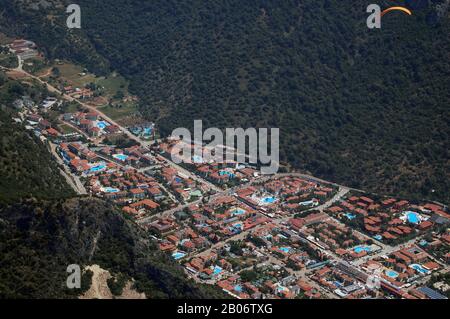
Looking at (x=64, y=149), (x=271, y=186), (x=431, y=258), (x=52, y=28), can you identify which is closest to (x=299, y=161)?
(x=271, y=186)

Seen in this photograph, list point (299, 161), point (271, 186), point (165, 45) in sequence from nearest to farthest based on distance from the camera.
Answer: point (271, 186)
point (299, 161)
point (165, 45)

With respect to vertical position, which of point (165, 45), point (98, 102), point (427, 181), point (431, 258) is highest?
point (165, 45)

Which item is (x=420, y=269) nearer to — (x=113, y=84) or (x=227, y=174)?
(x=227, y=174)

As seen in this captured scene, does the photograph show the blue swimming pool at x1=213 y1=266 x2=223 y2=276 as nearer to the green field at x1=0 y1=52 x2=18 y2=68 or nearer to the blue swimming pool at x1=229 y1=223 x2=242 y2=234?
the blue swimming pool at x1=229 y1=223 x2=242 y2=234

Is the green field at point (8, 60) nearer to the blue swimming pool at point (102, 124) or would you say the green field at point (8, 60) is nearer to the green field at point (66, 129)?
the green field at point (66, 129)

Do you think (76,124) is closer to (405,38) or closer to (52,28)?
(52,28)

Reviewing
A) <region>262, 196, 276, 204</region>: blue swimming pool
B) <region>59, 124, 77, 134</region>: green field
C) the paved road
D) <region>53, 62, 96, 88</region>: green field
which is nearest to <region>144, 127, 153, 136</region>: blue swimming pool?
<region>59, 124, 77, 134</region>: green field
